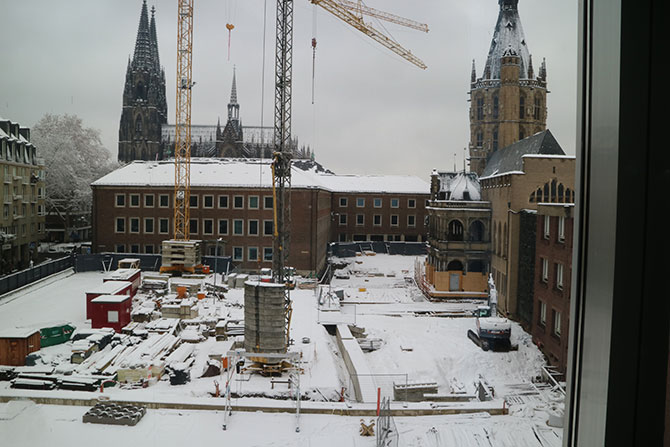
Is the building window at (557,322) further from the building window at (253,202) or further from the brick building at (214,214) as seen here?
the building window at (253,202)

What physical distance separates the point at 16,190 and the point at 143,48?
12.7m

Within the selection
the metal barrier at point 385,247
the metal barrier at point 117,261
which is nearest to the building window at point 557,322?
the metal barrier at point 117,261

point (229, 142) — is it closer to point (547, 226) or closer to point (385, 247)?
point (385, 247)

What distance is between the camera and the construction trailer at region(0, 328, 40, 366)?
6.39 metres

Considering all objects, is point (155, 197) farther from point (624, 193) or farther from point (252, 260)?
point (624, 193)

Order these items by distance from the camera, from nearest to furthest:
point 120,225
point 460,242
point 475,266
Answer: point 475,266, point 460,242, point 120,225

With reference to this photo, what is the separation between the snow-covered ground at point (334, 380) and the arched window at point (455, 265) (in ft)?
4.18

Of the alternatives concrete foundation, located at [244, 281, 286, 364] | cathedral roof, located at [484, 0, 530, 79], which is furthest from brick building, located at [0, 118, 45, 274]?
cathedral roof, located at [484, 0, 530, 79]

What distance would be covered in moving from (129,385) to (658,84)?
21.9 feet

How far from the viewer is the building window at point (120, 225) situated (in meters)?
18.2

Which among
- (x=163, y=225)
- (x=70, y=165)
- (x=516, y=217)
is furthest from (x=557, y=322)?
(x=163, y=225)

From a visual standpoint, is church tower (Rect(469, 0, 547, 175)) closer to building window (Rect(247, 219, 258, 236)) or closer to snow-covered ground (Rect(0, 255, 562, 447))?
snow-covered ground (Rect(0, 255, 562, 447))

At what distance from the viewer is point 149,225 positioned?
722 inches

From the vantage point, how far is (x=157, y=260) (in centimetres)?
1702
